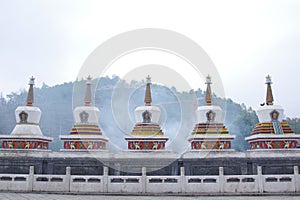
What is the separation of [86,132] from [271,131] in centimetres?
1167

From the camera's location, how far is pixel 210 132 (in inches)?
859

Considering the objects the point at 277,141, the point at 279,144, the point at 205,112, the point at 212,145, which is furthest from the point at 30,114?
the point at 279,144

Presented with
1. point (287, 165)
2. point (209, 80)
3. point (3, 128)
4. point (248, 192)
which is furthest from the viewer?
point (3, 128)

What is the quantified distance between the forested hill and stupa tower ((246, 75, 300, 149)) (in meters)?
18.9

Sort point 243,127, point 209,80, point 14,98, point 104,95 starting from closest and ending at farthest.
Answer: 1. point 209,80
2. point 243,127
3. point 104,95
4. point 14,98

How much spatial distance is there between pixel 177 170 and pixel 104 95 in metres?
56.3

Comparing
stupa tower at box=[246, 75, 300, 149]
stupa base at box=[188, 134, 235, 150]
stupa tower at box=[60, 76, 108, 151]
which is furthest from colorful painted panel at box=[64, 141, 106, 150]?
stupa tower at box=[246, 75, 300, 149]

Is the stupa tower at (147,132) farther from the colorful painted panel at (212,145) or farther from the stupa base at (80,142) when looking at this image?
the stupa base at (80,142)

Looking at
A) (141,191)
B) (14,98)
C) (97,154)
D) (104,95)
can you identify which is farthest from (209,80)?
(14,98)

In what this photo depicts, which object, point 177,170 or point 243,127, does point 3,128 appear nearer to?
point 243,127

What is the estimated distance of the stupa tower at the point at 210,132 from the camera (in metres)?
21.3

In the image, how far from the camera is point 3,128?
66500 mm

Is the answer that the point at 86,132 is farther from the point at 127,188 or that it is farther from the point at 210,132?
the point at 127,188

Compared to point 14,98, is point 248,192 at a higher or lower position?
lower
